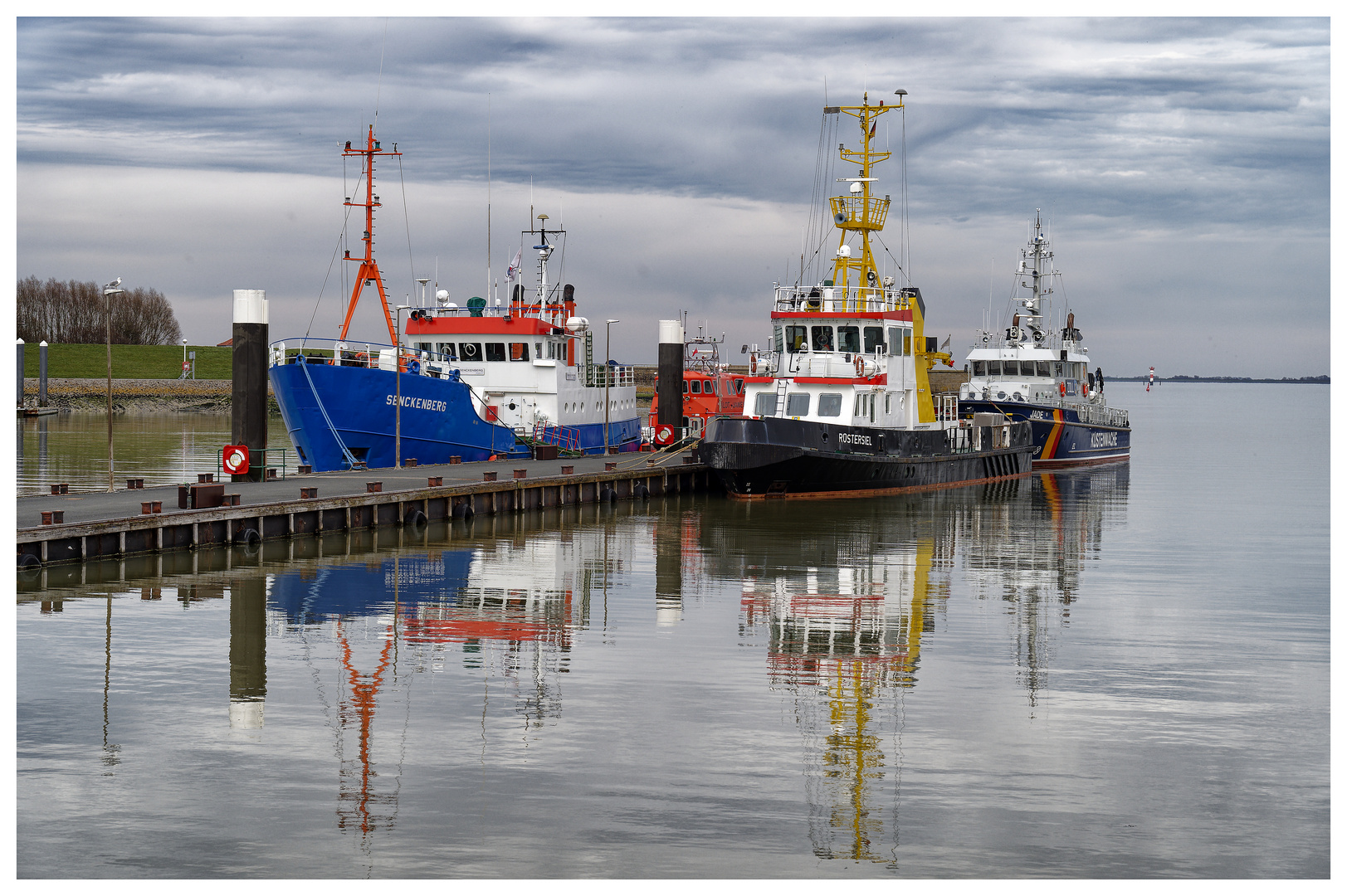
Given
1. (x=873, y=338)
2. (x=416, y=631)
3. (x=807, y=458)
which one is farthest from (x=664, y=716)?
(x=873, y=338)

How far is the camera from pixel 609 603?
18672 mm

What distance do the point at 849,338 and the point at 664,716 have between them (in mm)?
23181

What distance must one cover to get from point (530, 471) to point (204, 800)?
22.8m

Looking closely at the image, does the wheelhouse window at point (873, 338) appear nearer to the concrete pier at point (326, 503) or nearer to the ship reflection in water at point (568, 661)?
the concrete pier at point (326, 503)

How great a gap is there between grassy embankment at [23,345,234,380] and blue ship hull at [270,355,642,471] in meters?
67.8

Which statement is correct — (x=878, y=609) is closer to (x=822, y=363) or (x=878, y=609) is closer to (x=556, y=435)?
(x=822, y=363)

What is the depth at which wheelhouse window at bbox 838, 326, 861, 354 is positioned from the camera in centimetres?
3403

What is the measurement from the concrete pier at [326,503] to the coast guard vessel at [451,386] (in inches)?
53.3

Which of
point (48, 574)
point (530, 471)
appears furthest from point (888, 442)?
point (48, 574)

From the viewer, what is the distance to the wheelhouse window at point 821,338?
33.9m

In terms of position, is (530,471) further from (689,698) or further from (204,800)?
(204,800)

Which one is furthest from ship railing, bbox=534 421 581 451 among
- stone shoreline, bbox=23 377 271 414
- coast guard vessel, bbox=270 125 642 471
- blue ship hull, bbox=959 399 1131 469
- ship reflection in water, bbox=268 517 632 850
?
stone shoreline, bbox=23 377 271 414

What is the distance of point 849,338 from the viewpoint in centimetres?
3419

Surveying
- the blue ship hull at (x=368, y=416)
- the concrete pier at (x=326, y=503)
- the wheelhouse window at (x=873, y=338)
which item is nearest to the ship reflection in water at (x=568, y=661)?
the concrete pier at (x=326, y=503)
